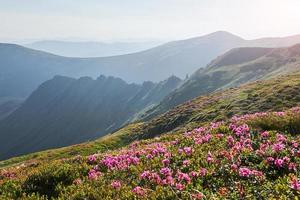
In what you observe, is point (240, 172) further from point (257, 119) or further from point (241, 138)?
point (257, 119)

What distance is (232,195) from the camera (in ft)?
39.9

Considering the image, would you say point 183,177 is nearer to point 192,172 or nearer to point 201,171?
point 192,172

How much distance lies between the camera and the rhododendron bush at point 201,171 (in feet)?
42.4

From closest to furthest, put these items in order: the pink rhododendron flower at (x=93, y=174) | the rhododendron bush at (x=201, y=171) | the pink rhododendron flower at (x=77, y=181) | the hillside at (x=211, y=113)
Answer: the rhododendron bush at (x=201, y=171) < the pink rhododendron flower at (x=77, y=181) < the pink rhododendron flower at (x=93, y=174) < the hillside at (x=211, y=113)

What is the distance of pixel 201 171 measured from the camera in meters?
14.9

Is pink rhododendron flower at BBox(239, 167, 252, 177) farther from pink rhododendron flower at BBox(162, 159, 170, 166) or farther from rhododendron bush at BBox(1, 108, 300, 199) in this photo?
pink rhododendron flower at BBox(162, 159, 170, 166)

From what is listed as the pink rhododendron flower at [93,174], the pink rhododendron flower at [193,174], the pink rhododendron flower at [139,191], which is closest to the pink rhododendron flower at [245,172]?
the pink rhododendron flower at [193,174]

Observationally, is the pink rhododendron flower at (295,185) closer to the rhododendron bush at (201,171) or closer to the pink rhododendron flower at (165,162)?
the rhododendron bush at (201,171)

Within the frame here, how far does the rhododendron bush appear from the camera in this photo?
12.9 m

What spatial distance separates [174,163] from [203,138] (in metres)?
4.30

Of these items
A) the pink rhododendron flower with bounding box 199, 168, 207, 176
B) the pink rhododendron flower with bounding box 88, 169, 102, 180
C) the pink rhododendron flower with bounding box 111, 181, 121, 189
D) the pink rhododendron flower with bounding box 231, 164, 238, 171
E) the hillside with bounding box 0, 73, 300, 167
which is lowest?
the hillside with bounding box 0, 73, 300, 167

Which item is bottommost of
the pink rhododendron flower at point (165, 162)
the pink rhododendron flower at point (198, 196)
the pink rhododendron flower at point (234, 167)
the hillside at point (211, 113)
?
the hillside at point (211, 113)

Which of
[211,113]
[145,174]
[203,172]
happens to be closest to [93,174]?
[145,174]

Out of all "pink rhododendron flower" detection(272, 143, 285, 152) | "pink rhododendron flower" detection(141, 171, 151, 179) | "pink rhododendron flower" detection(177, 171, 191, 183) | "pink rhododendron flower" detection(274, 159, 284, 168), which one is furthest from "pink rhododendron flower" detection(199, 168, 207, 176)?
"pink rhododendron flower" detection(272, 143, 285, 152)
